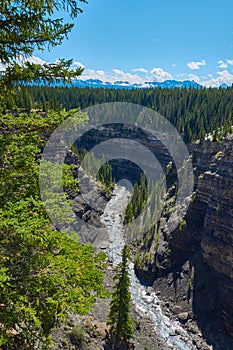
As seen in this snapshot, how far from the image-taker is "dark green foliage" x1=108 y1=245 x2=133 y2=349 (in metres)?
34.5

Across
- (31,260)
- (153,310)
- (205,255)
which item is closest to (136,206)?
(205,255)

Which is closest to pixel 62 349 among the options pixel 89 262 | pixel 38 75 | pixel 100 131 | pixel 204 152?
pixel 89 262

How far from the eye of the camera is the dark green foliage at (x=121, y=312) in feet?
113

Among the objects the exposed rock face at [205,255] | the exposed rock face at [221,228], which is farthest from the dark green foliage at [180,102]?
the exposed rock face at [205,255]

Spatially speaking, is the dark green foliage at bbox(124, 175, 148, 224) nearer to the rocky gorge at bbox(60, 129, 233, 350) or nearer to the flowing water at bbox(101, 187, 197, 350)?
the flowing water at bbox(101, 187, 197, 350)

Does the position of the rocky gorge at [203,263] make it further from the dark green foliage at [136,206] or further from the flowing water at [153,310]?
the dark green foliage at [136,206]

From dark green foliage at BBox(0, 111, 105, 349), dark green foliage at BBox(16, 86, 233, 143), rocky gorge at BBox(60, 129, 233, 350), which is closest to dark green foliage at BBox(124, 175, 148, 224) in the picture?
rocky gorge at BBox(60, 129, 233, 350)

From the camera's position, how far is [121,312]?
35000mm

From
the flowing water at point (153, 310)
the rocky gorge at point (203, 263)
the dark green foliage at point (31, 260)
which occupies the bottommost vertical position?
the flowing water at point (153, 310)

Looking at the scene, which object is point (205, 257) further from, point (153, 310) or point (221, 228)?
point (153, 310)

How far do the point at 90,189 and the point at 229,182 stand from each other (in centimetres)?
4934

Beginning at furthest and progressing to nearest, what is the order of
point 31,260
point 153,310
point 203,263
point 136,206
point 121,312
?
point 136,206, point 203,263, point 153,310, point 121,312, point 31,260

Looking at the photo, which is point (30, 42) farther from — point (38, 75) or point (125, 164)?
point (125, 164)

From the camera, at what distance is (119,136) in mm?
142250
